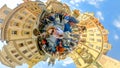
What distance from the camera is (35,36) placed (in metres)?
17.6

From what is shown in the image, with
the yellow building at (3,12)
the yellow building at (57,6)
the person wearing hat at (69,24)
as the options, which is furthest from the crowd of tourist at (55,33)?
the yellow building at (3,12)

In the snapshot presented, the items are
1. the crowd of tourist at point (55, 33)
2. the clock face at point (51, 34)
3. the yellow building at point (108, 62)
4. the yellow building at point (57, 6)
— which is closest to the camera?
the clock face at point (51, 34)

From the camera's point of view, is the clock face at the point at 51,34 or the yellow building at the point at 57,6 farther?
the yellow building at the point at 57,6

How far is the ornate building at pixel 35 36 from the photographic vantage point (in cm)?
1730

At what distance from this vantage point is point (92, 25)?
1864 centimetres

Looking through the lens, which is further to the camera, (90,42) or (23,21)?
(90,42)

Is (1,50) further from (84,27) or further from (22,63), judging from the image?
(84,27)

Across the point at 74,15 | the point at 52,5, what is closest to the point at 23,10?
the point at 52,5

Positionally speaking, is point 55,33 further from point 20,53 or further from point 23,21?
point 20,53

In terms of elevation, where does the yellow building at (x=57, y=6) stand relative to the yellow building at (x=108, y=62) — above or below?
above

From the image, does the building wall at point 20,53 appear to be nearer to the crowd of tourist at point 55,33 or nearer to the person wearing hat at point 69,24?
the crowd of tourist at point 55,33

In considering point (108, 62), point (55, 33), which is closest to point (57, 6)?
point (55, 33)

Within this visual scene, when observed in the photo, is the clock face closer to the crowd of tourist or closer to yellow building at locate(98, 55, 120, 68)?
the crowd of tourist

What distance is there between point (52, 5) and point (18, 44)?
7.90ft
